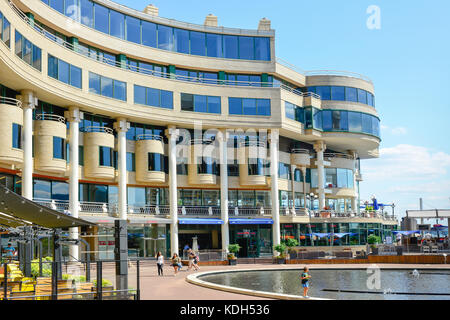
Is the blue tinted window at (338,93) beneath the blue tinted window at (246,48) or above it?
beneath

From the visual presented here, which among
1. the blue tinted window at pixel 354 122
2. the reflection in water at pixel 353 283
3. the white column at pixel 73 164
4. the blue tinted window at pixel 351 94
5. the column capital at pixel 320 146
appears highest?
the blue tinted window at pixel 351 94

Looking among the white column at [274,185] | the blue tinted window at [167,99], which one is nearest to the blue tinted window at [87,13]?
the blue tinted window at [167,99]

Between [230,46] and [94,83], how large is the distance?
16158mm

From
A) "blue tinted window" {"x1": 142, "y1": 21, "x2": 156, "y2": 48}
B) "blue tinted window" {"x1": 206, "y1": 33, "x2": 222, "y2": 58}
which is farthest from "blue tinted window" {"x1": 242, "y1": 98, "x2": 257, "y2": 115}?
"blue tinted window" {"x1": 142, "y1": 21, "x2": 156, "y2": 48}

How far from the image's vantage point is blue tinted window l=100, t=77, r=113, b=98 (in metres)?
45.2

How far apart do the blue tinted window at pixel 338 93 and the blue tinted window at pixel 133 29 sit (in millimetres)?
23671

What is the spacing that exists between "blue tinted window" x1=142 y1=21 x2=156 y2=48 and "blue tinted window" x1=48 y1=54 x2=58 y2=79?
11.6 metres

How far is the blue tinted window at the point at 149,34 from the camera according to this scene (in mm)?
50156

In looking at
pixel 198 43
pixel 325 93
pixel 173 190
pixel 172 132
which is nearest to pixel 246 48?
pixel 198 43

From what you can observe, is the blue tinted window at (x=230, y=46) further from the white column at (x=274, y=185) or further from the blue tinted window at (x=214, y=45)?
the white column at (x=274, y=185)

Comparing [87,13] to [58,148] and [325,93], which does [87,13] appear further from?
[325,93]

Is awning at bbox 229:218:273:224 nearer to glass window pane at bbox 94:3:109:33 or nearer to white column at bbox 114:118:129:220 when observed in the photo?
white column at bbox 114:118:129:220
